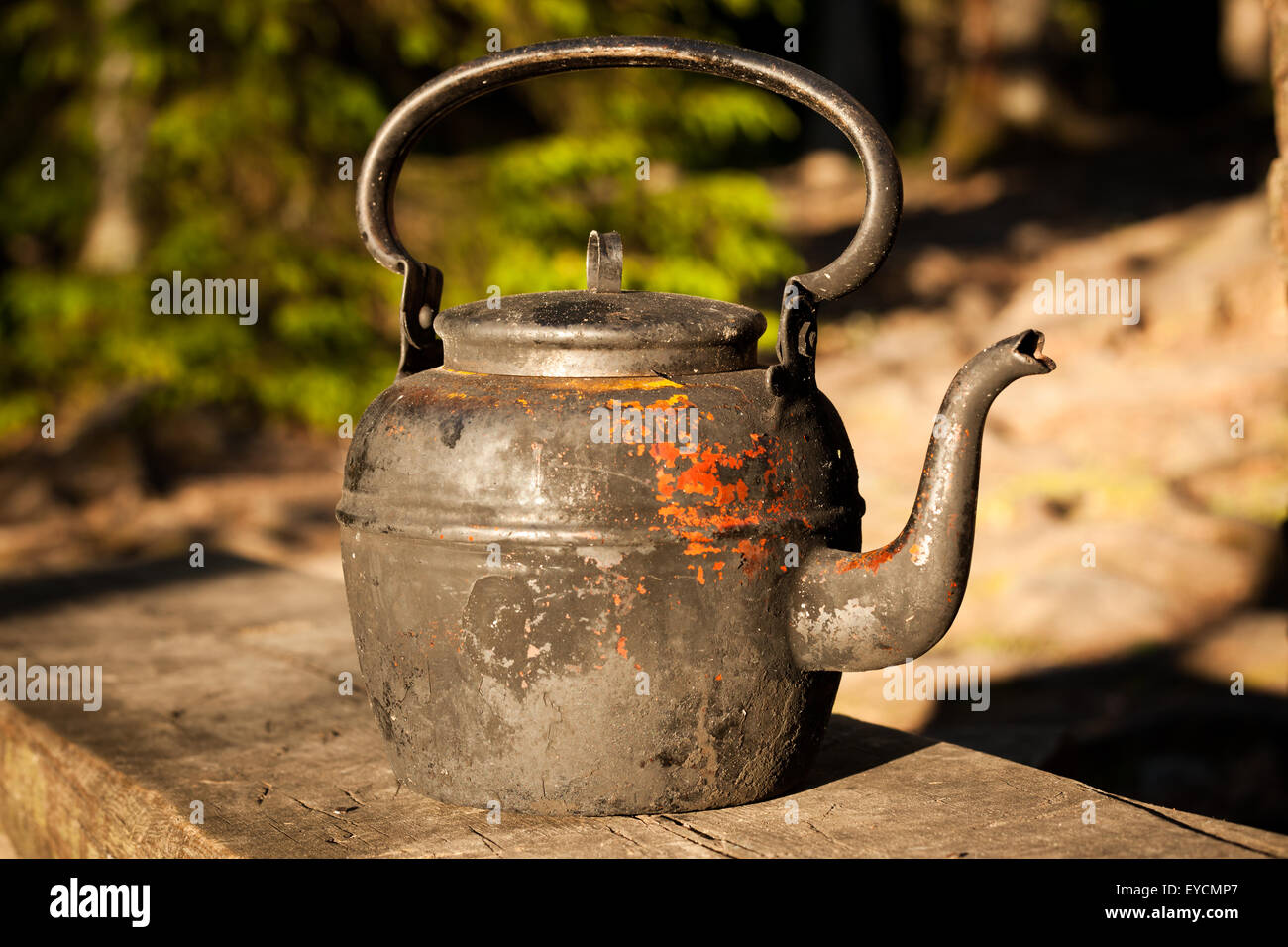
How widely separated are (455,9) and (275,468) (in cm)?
274

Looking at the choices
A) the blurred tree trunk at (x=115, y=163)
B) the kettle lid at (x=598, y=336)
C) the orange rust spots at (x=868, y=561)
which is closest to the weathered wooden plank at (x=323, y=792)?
the orange rust spots at (x=868, y=561)

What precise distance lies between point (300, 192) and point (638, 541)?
599 cm

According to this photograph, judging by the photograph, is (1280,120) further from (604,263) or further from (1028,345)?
(604,263)

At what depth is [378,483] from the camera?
2207 millimetres

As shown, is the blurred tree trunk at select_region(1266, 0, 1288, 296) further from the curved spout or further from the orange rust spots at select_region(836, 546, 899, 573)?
the orange rust spots at select_region(836, 546, 899, 573)

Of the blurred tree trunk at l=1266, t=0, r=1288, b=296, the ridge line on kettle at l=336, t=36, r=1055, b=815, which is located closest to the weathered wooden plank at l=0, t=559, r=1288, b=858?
the ridge line on kettle at l=336, t=36, r=1055, b=815

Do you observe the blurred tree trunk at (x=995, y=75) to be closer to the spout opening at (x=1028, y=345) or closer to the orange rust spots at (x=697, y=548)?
the spout opening at (x=1028, y=345)

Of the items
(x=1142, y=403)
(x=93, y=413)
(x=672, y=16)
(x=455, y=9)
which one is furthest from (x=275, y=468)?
(x=1142, y=403)

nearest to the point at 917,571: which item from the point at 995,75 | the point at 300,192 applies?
the point at 300,192

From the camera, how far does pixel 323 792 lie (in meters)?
2.41

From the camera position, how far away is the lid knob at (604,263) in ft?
7.73

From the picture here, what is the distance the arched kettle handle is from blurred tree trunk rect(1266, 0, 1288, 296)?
1.14 meters

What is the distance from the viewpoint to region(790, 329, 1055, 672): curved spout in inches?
82.9
